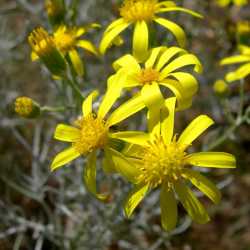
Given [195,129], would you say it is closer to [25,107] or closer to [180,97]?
[180,97]

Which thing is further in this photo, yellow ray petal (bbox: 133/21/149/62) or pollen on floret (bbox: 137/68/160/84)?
yellow ray petal (bbox: 133/21/149/62)

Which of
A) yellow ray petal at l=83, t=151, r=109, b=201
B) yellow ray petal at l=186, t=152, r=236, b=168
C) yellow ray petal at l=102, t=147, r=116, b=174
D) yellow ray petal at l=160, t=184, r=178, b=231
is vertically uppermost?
yellow ray petal at l=186, t=152, r=236, b=168

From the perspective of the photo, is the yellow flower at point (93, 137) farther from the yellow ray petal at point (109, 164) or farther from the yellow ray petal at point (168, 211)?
the yellow ray petal at point (168, 211)

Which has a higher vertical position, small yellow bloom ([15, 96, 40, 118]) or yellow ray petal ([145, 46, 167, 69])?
yellow ray petal ([145, 46, 167, 69])

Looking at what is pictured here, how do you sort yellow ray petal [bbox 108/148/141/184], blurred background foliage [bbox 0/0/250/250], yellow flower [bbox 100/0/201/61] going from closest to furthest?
1. yellow ray petal [bbox 108/148/141/184]
2. yellow flower [bbox 100/0/201/61]
3. blurred background foliage [bbox 0/0/250/250]

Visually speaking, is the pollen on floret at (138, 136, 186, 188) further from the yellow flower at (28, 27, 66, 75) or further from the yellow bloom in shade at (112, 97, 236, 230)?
the yellow flower at (28, 27, 66, 75)

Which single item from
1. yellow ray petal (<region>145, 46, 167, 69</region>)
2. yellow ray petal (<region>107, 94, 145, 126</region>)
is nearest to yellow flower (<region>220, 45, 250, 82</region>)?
yellow ray petal (<region>145, 46, 167, 69</region>)
